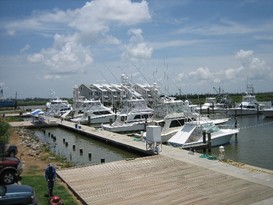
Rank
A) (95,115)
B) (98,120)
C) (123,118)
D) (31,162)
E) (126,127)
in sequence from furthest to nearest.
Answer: (95,115) < (98,120) < (123,118) < (126,127) < (31,162)

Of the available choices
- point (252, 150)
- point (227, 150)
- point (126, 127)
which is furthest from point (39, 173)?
point (126, 127)

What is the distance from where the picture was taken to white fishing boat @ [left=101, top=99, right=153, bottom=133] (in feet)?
152

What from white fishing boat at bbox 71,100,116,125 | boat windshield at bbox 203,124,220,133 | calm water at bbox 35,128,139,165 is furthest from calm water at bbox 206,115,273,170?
white fishing boat at bbox 71,100,116,125

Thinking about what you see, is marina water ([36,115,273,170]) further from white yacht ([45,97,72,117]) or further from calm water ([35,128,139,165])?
white yacht ([45,97,72,117])

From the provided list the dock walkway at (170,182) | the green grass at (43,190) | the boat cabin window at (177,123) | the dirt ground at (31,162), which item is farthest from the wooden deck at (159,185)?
the boat cabin window at (177,123)

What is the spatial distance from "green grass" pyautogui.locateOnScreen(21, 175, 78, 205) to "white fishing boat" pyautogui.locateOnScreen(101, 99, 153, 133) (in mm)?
28450

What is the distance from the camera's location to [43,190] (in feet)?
49.9

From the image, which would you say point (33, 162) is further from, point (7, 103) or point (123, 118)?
point (7, 103)

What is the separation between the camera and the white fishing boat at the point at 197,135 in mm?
30538

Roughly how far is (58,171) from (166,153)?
804cm

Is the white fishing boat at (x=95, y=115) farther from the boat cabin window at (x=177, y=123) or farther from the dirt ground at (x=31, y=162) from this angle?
the dirt ground at (x=31, y=162)

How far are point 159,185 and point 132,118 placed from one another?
112 feet

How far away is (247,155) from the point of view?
28.6m

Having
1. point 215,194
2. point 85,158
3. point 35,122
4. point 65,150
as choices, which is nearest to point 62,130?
point 35,122
